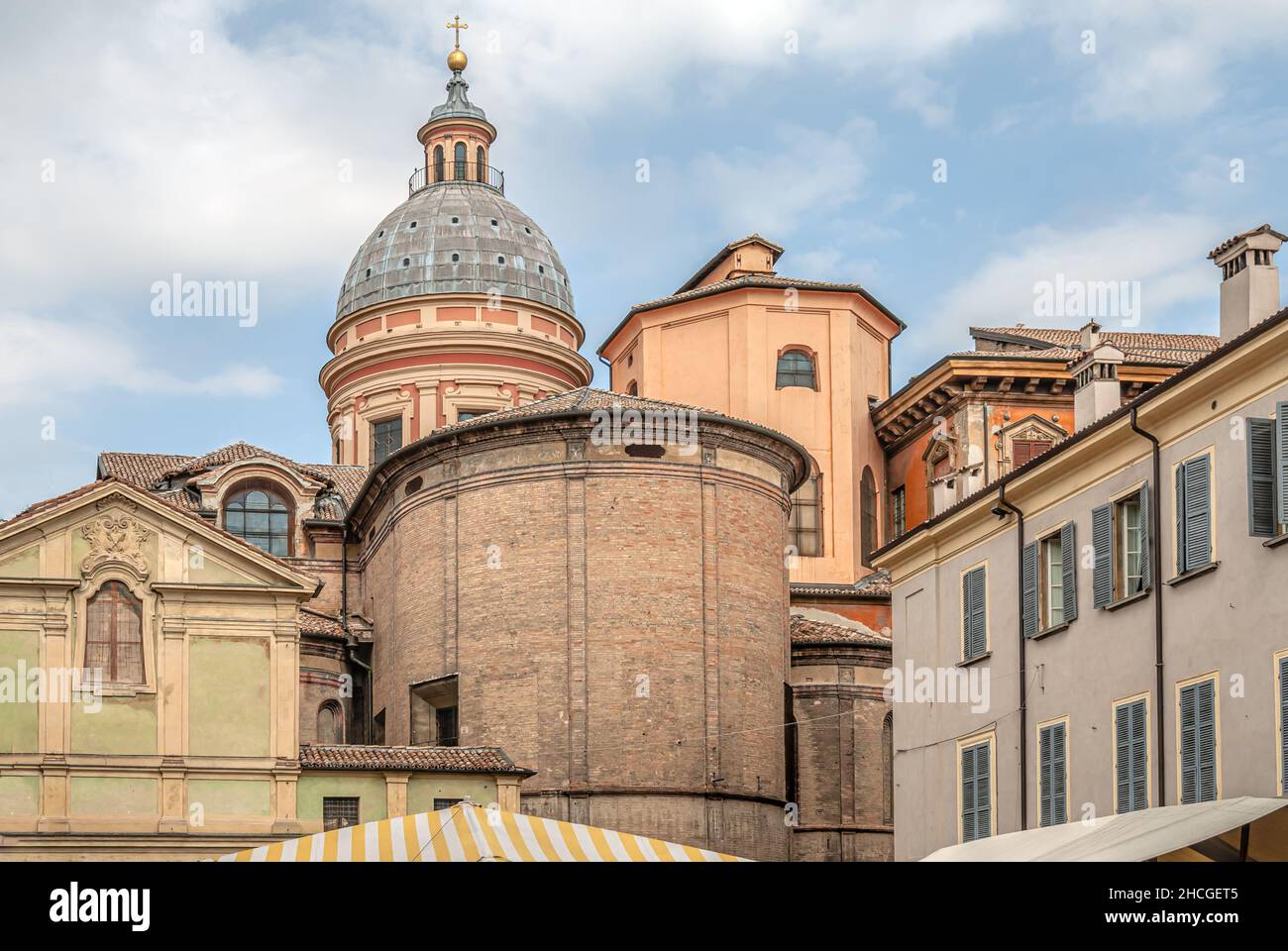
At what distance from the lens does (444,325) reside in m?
62.7

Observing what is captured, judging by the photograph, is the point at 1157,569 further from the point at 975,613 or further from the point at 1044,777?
the point at 975,613

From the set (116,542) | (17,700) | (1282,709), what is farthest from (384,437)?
(1282,709)

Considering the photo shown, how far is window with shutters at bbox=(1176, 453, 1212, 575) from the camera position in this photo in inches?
995

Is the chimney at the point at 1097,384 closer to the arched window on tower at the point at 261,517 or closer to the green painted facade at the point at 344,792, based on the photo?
the green painted facade at the point at 344,792

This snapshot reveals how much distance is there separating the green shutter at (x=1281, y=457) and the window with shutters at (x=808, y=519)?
1169 inches

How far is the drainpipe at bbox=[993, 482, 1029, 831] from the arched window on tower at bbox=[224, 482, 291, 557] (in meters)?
26.8

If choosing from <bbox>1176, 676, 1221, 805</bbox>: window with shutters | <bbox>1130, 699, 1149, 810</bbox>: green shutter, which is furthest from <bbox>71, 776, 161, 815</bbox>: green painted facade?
<bbox>1176, 676, 1221, 805</bbox>: window with shutters

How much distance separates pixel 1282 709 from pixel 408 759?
840 inches

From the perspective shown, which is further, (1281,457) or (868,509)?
(868,509)

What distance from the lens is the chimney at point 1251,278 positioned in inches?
1066

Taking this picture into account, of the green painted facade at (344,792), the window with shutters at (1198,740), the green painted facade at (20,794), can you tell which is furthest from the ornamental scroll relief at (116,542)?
the window with shutters at (1198,740)
